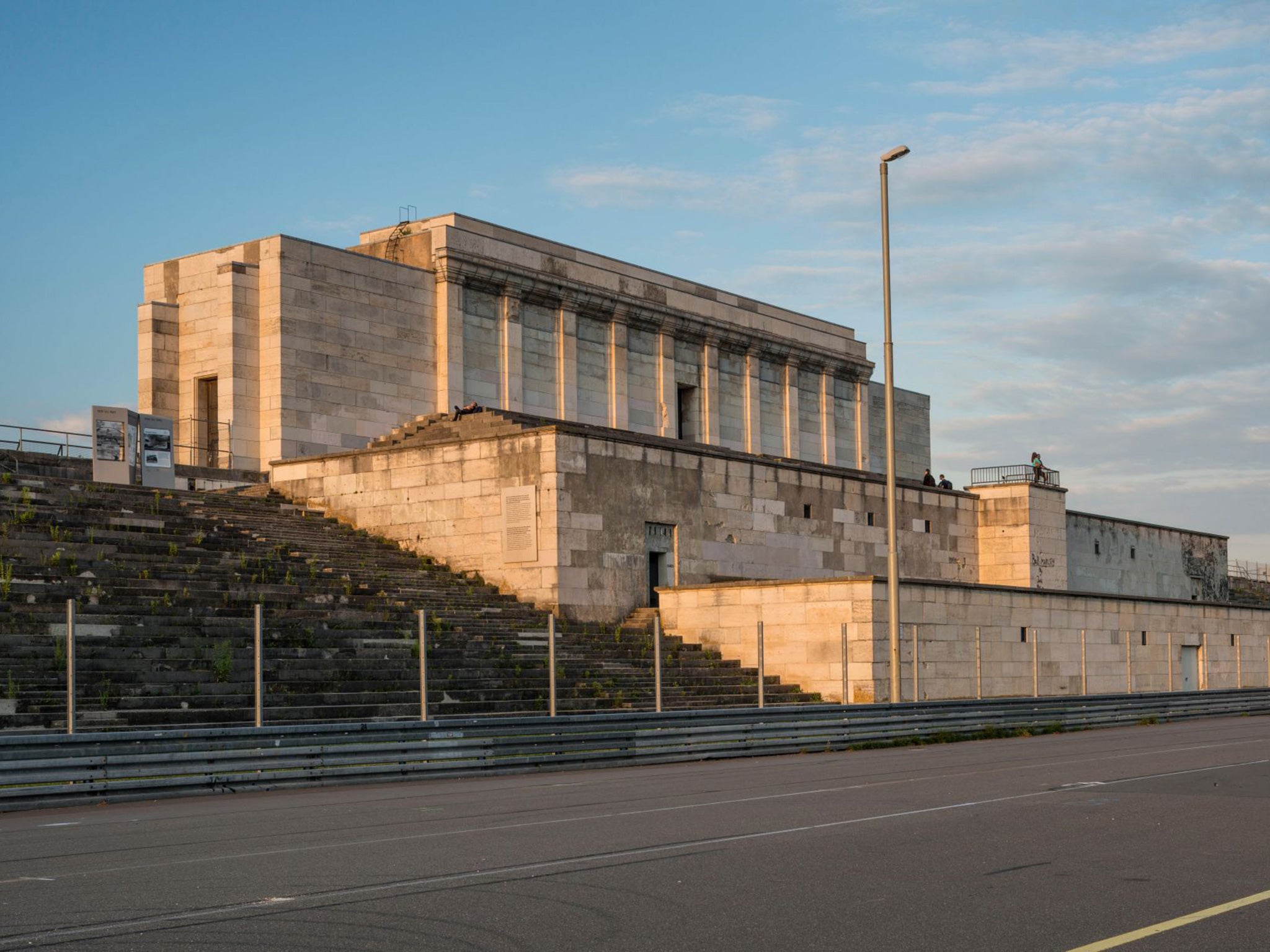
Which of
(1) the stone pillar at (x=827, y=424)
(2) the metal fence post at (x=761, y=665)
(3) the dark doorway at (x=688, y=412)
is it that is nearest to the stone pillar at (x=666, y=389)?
(3) the dark doorway at (x=688, y=412)

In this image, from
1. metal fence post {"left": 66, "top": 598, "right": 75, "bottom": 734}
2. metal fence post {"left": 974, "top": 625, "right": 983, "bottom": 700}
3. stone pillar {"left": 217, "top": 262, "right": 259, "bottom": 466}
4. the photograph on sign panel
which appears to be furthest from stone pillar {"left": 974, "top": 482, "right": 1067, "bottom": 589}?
metal fence post {"left": 66, "top": 598, "right": 75, "bottom": 734}

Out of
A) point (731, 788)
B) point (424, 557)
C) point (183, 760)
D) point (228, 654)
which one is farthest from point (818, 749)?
point (424, 557)

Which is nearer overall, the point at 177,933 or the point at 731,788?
the point at 177,933

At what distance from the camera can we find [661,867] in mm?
10961

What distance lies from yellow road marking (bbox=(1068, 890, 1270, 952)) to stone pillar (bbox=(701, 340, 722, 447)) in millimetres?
51830

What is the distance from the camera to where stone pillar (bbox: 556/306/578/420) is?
2169 inches

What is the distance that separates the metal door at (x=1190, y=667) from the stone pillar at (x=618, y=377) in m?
22.3

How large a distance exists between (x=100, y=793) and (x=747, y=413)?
160ft

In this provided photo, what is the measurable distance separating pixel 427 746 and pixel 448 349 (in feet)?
103

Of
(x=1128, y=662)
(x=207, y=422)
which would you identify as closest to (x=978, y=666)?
(x=1128, y=662)

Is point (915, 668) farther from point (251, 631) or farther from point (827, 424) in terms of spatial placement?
point (827, 424)

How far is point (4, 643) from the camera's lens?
21609 mm

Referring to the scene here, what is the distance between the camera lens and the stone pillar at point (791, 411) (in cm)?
6656

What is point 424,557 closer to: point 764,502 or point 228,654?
point 764,502
